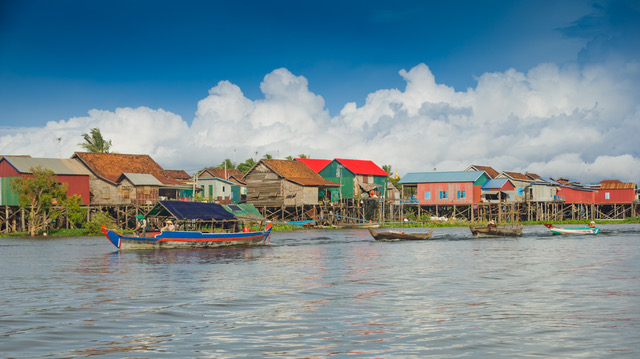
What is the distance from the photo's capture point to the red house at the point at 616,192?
275ft

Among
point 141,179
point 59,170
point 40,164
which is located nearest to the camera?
point 40,164

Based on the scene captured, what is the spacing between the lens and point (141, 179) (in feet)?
199

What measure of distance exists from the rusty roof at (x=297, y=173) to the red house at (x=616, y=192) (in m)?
39.7

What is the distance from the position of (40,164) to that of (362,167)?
37.9m

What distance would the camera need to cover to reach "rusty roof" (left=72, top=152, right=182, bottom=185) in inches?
2397

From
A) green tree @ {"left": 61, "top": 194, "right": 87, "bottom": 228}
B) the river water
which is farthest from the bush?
the river water

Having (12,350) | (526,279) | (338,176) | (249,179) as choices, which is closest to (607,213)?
(338,176)

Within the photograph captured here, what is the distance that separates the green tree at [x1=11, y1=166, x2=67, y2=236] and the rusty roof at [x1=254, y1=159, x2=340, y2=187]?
22692 mm

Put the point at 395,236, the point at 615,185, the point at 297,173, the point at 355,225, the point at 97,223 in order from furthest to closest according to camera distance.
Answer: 1. the point at 615,185
2. the point at 297,173
3. the point at 355,225
4. the point at 97,223
5. the point at 395,236

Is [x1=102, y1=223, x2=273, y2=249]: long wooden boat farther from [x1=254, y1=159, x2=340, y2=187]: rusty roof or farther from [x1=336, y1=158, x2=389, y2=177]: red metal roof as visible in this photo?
[x1=336, y1=158, x2=389, y2=177]: red metal roof

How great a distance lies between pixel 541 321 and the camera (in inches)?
578

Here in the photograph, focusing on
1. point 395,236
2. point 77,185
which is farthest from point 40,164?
point 395,236

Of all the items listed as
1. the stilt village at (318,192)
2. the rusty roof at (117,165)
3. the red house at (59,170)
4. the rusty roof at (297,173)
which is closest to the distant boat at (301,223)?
the stilt village at (318,192)

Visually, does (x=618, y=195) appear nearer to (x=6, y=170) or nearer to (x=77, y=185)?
(x=77, y=185)
